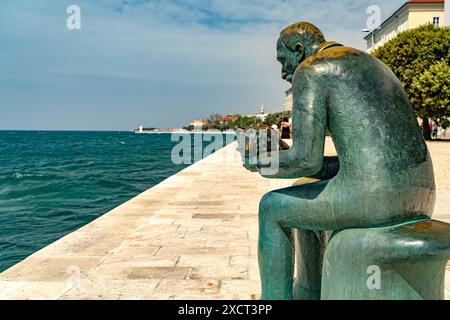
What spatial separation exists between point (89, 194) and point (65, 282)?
14.1 meters

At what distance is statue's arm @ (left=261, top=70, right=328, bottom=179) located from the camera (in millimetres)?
2256

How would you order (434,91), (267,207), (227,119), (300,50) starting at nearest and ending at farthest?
(267,207) < (300,50) < (434,91) < (227,119)

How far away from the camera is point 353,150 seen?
2230mm

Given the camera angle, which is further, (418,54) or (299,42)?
(418,54)

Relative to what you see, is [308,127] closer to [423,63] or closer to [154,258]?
[154,258]

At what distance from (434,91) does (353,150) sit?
106ft

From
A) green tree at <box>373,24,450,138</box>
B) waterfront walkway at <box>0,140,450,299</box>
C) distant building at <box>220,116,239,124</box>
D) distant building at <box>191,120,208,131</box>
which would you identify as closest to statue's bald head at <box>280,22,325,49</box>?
waterfront walkway at <box>0,140,450,299</box>

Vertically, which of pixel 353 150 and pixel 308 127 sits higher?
pixel 308 127

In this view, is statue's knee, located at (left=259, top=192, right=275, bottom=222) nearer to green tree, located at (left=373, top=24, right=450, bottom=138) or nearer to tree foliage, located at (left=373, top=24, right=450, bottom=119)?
tree foliage, located at (left=373, top=24, right=450, bottom=119)

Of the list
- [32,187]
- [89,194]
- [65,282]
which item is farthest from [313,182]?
[32,187]

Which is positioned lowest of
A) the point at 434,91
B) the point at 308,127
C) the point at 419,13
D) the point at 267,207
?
the point at 267,207

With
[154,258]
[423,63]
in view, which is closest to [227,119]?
[423,63]

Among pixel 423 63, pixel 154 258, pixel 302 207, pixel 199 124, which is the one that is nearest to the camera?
pixel 302 207

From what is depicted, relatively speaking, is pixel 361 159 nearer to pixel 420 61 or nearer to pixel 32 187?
pixel 32 187
